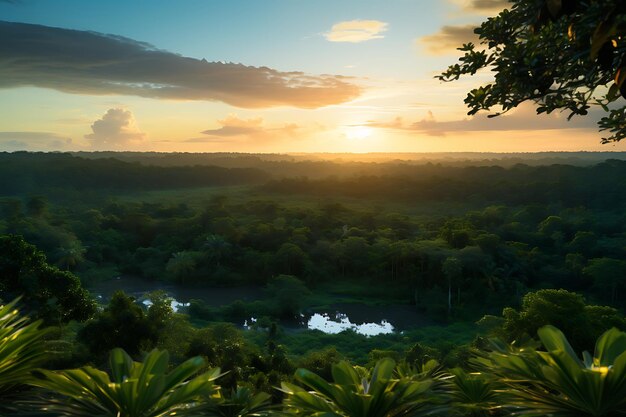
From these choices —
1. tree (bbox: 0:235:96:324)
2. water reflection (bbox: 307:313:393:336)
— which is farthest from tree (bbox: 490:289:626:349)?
water reflection (bbox: 307:313:393:336)

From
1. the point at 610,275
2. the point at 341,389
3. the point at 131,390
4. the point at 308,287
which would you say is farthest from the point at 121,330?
the point at 610,275

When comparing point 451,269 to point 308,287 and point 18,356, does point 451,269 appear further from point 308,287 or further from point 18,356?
point 18,356

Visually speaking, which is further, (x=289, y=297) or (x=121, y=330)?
(x=289, y=297)

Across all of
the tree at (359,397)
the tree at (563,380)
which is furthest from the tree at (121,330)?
the tree at (563,380)

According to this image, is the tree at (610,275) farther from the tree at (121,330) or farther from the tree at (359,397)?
the tree at (359,397)

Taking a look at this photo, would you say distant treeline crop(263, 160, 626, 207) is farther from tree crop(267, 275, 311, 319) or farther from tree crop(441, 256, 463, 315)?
tree crop(267, 275, 311, 319)

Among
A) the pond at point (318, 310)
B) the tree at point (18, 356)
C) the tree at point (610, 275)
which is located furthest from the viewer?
the tree at point (610, 275)
